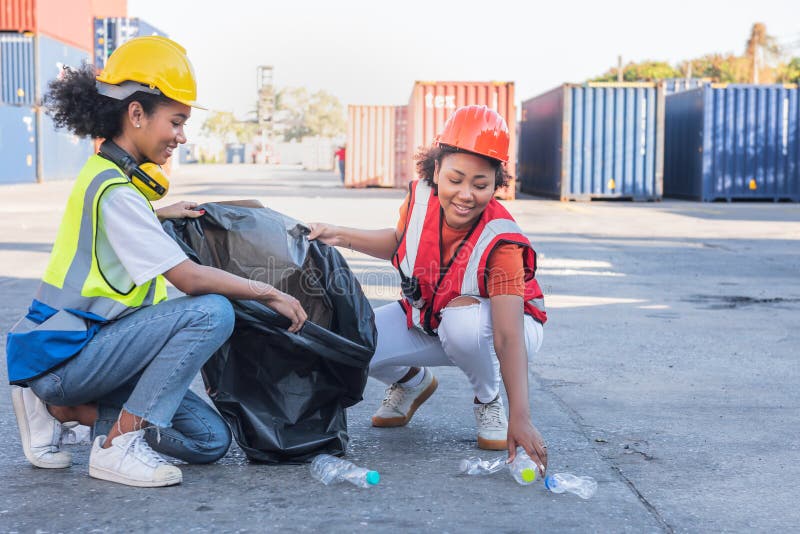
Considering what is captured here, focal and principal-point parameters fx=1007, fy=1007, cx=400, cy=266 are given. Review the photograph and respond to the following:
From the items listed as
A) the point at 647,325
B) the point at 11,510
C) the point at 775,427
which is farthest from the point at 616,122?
the point at 11,510

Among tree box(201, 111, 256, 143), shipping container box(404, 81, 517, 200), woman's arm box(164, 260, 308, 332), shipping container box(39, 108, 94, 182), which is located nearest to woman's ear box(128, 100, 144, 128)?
woman's arm box(164, 260, 308, 332)

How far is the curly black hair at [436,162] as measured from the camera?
3.48 meters

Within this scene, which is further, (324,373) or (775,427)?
(775,427)

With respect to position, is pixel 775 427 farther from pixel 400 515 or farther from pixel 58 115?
pixel 58 115

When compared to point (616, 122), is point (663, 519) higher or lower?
lower

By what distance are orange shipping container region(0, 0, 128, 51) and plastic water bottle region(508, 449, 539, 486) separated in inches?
1313

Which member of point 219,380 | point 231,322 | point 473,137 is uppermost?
point 473,137

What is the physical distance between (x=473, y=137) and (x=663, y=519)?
1368 millimetres

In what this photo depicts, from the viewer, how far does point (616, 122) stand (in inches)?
957

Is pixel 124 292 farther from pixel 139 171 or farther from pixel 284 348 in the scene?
pixel 284 348

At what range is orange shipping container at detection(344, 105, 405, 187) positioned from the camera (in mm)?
33438

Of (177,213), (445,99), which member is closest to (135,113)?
(177,213)

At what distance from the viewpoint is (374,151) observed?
33.7 meters

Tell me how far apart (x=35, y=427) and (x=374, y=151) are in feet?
101
